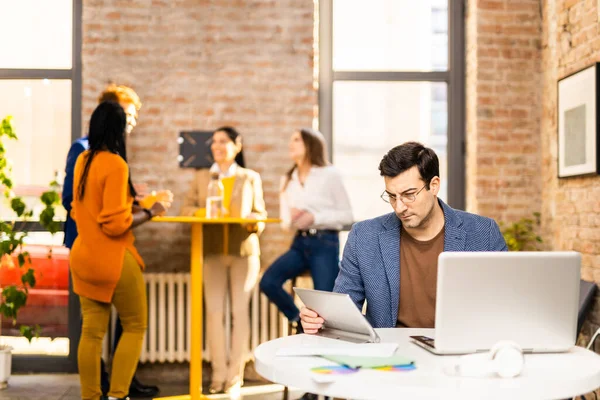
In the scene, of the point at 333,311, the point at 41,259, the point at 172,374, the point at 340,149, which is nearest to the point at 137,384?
the point at 172,374

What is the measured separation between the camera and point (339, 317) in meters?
2.03

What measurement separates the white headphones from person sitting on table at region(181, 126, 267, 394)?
3.09m

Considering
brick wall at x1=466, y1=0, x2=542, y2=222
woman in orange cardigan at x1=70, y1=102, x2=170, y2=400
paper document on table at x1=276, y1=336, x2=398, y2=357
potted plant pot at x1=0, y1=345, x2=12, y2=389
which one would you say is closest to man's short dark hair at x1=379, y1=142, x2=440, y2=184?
paper document on table at x1=276, y1=336, x2=398, y2=357

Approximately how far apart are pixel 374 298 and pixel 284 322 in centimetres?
260

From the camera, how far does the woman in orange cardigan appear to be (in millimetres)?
3584

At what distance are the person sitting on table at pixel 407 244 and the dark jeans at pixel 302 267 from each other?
2009 mm

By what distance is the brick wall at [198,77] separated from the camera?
5066mm

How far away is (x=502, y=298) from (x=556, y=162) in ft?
10.5

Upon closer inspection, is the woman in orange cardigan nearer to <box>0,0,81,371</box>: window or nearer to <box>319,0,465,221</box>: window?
<box>0,0,81,371</box>: window

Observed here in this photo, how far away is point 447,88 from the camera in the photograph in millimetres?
5414

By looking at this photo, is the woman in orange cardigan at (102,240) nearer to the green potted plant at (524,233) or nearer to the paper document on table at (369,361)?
the paper document on table at (369,361)

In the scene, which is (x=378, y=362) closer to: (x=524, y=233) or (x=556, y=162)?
(x=556, y=162)

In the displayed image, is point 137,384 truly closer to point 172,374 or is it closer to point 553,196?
point 172,374

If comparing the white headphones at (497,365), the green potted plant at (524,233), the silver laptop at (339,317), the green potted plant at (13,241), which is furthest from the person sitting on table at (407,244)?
the green potted plant at (13,241)
